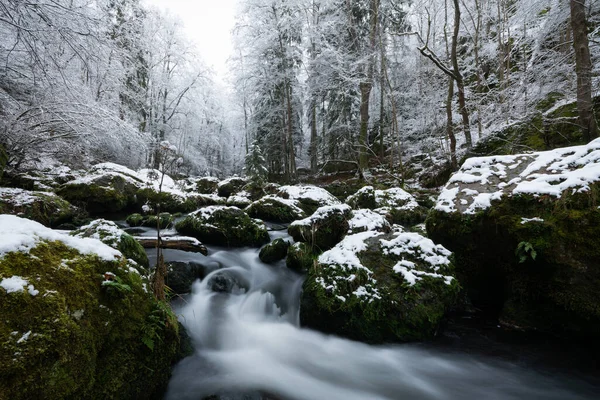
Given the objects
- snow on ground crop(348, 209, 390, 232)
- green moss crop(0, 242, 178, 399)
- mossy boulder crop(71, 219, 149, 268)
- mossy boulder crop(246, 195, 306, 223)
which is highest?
mossy boulder crop(246, 195, 306, 223)

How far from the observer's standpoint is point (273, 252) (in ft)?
19.7

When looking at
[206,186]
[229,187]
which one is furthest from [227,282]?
[206,186]

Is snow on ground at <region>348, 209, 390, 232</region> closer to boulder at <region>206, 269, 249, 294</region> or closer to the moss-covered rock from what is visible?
boulder at <region>206, 269, 249, 294</region>

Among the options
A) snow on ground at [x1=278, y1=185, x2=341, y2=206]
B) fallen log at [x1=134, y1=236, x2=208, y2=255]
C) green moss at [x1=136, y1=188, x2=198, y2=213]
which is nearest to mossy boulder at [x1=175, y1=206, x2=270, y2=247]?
fallen log at [x1=134, y1=236, x2=208, y2=255]

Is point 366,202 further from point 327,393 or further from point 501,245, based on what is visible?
point 327,393

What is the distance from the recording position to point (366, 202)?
9.19 metres

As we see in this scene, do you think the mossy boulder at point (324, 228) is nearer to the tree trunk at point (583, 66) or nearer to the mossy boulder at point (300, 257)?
the mossy boulder at point (300, 257)

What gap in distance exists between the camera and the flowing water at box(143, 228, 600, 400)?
9.76ft

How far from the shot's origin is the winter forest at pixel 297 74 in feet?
18.5

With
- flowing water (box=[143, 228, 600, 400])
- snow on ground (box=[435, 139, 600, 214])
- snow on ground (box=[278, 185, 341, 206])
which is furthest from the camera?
snow on ground (box=[278, 185, 341, 206])

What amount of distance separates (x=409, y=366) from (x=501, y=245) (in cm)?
214

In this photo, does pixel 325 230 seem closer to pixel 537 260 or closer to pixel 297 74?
pixel 537 260

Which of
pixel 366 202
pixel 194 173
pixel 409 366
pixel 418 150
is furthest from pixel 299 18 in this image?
pixel 194 173

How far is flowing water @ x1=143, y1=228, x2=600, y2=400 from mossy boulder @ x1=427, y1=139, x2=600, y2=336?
82 centimetres
